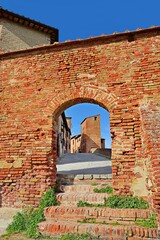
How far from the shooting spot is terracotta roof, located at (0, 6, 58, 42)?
10625 mm

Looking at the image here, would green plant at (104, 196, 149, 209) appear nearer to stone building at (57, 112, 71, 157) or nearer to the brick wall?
the brick wall

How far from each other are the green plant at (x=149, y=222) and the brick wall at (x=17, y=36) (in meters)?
10.3

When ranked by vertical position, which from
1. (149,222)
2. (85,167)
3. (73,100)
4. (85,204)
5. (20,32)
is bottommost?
(149,222)

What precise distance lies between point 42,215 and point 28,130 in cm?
239

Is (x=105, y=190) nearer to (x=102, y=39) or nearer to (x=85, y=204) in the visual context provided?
(x=85, y=204)

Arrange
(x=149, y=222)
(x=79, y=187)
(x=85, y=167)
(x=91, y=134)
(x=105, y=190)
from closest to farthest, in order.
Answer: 1. (x=149, y=222)
2. (x=105, y=190)
3. (x=79, y=187)
4. (x=85, y=167)
5. (x=91, y=134)

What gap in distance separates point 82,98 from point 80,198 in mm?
2717

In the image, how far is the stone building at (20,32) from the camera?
1061 cm

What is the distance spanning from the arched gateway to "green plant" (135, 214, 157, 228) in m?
0.75

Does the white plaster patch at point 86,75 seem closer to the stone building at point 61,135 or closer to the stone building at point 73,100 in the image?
the stone building at point 73,100

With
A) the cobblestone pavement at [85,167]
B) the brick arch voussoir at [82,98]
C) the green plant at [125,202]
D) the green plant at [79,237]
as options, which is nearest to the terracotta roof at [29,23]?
the brick arch voussoir at [82,98]

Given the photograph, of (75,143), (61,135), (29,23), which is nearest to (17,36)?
(29,23)

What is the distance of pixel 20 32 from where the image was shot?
36.7ft

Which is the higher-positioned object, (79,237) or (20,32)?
(20,32)
